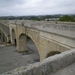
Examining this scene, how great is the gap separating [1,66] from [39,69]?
1187 cm

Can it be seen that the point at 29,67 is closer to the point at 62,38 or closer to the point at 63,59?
the point at 63,59

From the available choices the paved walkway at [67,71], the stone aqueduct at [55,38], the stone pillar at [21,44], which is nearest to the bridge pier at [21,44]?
the stone pillar at [21,44]

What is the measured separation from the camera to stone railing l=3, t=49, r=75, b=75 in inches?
98.3

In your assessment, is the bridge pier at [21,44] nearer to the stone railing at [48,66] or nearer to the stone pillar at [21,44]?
the stone pillar at [21,44]

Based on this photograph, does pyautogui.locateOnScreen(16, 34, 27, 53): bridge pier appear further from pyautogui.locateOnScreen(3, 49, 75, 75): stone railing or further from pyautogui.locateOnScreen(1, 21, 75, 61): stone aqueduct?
pyautogui.locateOnScreen(3, 49, 75, 75): stone railing

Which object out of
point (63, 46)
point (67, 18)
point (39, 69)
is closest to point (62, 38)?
point (63, 46)

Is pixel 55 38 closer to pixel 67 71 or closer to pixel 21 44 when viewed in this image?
pixel 67 71

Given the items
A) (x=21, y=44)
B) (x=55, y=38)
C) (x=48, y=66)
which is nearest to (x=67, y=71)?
(x=48, y=66)

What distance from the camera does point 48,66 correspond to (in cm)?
282

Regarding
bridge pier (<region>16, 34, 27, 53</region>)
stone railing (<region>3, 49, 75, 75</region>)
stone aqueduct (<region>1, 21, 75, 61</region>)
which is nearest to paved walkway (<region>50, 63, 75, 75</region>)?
stone railing (<region>3, 49, 75, 75</region>)

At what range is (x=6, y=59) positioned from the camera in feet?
51.7

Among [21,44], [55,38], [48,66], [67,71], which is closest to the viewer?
[48,66]

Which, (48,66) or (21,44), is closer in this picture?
(48,66)

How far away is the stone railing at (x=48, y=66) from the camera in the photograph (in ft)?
8.19
